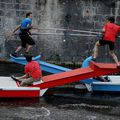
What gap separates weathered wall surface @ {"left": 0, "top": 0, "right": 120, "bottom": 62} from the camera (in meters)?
19.5

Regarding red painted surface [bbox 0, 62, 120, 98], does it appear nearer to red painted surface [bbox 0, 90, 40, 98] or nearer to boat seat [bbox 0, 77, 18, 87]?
red painted surface [bbox 0, 90, 40, 98]

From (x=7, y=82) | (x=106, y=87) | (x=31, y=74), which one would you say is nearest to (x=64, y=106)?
(x=31, y=74)

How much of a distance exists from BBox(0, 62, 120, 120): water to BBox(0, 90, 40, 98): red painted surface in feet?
0.41

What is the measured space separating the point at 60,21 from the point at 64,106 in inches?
315

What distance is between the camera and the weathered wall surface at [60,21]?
64.1 ft

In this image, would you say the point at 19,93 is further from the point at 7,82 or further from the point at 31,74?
the point at 7,82

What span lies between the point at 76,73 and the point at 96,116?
8.14 feet

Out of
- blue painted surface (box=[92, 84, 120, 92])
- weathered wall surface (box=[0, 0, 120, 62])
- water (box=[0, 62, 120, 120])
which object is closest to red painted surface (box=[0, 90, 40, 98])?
water (box=[0, 62, 120, 120])

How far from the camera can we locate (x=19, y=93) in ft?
42.2

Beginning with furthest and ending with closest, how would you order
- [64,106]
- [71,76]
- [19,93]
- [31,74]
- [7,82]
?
[7,82] → [71,76] → [31,74] → [19,93] → [64,106]

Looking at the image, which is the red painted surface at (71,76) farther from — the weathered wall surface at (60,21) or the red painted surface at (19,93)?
the weathered wall surface at (60,21)

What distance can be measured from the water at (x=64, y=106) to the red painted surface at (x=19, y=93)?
0.13 meters

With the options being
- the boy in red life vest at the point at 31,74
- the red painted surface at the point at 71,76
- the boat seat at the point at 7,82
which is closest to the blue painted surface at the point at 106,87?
the red painted surface at the point at 71,76

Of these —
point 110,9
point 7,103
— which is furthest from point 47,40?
point 7,103
